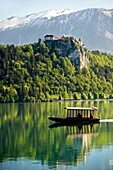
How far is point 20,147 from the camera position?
7606cm

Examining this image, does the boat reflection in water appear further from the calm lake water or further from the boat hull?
the boat hull

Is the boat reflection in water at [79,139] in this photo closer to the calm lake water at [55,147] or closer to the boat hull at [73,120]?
the calm lake water at [55,147]

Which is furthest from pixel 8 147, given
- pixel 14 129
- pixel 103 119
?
pixel 103 119

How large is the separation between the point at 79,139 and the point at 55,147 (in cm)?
1037

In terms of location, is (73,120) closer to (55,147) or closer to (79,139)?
(79,139)

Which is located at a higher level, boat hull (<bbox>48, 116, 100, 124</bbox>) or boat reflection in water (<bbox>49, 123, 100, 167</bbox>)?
boat hull (<bbox>48, 116, 100, 124</bbox>)

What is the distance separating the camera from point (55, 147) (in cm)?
7631

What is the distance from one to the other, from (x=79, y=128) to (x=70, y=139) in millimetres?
19459

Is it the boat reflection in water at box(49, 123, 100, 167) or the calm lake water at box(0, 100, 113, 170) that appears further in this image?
the boat reflection in water at box(49, 123, 100, 167)

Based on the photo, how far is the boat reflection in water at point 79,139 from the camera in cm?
6753

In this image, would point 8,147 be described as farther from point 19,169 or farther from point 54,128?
point 54,128

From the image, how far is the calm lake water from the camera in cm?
6281

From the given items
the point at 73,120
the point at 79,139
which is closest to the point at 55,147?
the point at 79,139

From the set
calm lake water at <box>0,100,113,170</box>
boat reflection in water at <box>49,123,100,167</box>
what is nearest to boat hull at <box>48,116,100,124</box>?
boat reflection in water at <box>49,123,100,167</box>
